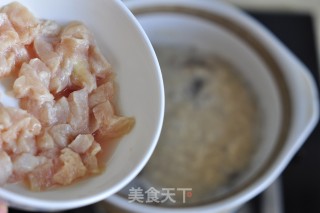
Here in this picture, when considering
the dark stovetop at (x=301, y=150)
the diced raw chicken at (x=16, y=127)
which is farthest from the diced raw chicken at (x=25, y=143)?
the dark stovetop at (x=301, y=150)

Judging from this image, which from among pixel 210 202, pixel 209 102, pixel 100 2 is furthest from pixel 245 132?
pixel 100 2

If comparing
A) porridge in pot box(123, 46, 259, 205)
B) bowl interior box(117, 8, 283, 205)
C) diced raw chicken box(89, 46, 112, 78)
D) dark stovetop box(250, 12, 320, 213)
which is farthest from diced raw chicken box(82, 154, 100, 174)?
dark stovetop box(250, 12, 320, 213)

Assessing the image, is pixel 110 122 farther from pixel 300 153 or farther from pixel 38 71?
pixel 300 153

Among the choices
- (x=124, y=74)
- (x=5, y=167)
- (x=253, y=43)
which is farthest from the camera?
(x=253, y=43)

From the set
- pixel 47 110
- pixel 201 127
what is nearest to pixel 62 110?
pixel 47 110

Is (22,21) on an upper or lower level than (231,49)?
upper

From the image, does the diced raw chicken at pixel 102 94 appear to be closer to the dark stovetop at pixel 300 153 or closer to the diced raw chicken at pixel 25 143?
the diced raw chicken at pixel 25 143

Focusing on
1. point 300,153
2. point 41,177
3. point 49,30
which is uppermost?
point 49,30

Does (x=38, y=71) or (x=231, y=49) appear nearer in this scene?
(x=38, y=71)
